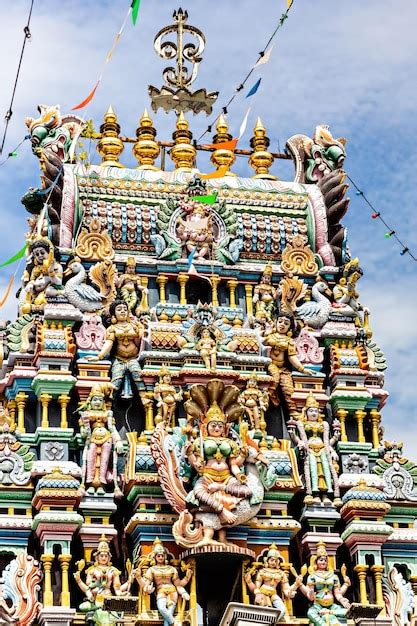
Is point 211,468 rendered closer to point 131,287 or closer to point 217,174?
point 131,287

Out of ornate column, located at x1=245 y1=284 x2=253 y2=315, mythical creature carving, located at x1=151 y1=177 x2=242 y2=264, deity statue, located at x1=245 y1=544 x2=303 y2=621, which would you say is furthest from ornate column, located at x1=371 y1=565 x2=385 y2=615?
mythical creature carving, located at x1=151 y1=177 x2=242 y2=264

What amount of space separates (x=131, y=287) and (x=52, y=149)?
10.2 ft

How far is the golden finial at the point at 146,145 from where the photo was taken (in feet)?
121

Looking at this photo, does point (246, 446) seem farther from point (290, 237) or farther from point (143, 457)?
point (290, 237)

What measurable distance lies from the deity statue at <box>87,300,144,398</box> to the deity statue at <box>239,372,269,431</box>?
183 centimetres

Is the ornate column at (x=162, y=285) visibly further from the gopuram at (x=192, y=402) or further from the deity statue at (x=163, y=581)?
the deity statue at (x=163, y=581)

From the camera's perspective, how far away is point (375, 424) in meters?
34.4

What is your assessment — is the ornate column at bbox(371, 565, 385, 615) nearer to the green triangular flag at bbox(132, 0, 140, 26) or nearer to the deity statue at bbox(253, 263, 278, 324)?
the deity statue at bbox(253, 263, 278, 324)

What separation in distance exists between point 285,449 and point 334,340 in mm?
2560

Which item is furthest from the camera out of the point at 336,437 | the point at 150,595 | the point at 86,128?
the point at 86,128

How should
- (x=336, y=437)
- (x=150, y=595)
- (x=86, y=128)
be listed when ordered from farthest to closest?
1. (x=86, y=128)
2. (x=336, y=437)
3. (x=150, y=595)

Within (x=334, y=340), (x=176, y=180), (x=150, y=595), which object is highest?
(x=176, y=180)

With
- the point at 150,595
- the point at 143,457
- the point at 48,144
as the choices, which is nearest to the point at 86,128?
the point at 48,144

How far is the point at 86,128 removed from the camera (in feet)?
121
